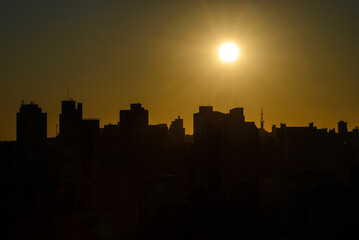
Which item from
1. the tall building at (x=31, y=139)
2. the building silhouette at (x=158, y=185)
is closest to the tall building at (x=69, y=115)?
the building silhouette at (x=158, y=185)

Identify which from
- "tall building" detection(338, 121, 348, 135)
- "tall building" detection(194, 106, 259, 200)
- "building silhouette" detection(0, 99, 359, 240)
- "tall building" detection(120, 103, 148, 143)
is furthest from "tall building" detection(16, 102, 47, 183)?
"tall building" detection(338, 121, 348, 135)

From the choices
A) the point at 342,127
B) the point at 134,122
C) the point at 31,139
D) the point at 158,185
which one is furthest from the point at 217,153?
the point at 342,127

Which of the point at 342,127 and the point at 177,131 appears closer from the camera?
the point at 177,131

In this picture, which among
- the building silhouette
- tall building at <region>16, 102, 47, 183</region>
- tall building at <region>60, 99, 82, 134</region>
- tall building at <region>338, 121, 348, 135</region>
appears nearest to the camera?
the building silhouette

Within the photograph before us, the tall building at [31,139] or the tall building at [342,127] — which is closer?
the tall building at [31,139]

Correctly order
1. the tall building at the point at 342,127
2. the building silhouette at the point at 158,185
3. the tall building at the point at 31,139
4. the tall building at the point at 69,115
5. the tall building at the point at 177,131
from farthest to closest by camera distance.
A: the tall building at the point at 342,127
the tall building at the point at 177,131
the tall building at the point at 31,139
the tall building at the point at 69,115
the building silhouette at the point at 158,185

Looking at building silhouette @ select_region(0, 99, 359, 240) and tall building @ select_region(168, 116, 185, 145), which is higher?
tall building @ select_region(168, 116, 185, 145)

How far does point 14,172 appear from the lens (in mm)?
66625

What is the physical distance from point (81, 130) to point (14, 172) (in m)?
13.7

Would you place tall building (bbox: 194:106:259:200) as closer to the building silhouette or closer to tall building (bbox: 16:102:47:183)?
the building silhouette

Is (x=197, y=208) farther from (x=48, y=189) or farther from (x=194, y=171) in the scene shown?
(x=48, y=189)

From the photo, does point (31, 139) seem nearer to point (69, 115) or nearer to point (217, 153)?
point (69, 115)

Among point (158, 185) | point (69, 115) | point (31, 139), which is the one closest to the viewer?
point (158, 185)

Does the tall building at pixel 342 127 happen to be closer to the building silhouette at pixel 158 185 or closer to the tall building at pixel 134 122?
the building silhouette at pixel 158 185
